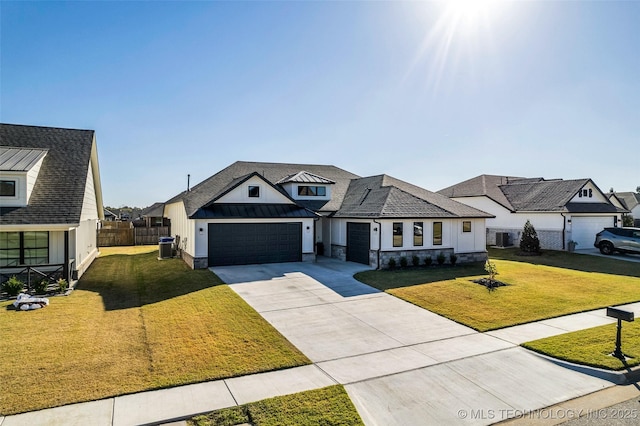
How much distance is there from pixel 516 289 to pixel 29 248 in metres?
18.6

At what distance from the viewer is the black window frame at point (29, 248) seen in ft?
43.1

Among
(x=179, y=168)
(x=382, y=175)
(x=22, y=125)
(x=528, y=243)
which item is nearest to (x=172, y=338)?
(x=22, y=125)

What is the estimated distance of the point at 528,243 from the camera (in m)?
23.7

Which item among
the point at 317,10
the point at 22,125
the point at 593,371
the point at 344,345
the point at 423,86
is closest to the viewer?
the point at 593,371

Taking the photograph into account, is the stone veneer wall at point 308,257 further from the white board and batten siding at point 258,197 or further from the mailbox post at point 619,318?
the mailbox post at point 619,318

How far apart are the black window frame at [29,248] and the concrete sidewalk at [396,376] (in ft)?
29.5

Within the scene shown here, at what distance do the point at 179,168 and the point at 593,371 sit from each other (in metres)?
31.5

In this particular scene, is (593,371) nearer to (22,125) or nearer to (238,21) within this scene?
(238,21)

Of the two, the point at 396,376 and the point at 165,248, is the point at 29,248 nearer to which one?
the point at 165,248

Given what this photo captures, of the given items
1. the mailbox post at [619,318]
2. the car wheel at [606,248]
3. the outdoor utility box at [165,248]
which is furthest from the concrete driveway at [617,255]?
the outdoor utility box at [165,248]

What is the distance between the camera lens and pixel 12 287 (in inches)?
470

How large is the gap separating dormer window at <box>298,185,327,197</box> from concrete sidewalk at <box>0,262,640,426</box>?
12093 millimetres

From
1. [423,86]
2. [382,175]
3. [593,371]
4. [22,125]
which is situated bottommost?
[593,371]

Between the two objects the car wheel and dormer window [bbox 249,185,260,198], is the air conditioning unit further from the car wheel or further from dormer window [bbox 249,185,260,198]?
dormer window [bbox 249,185,260,198]
